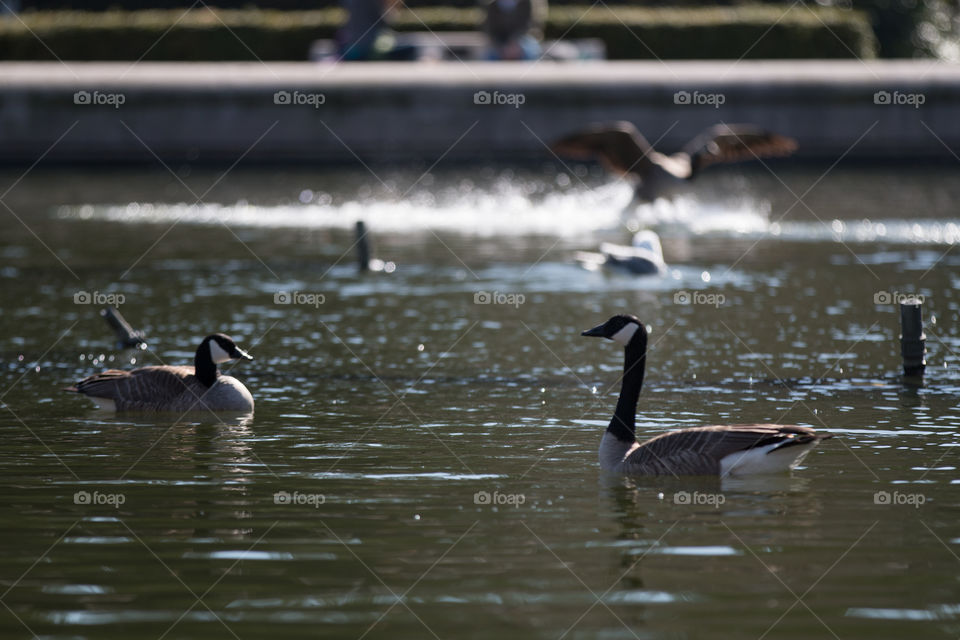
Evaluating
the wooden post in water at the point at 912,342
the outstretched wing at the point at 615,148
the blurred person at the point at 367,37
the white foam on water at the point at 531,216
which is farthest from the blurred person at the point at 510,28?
the wooden post in water at the point at 912,342

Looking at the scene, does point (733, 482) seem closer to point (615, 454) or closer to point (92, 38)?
point (615, 454)

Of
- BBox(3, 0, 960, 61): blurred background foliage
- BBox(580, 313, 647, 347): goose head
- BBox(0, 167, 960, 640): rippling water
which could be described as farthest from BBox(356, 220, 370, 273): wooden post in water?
BBox(3, 0, 960, 61): blurred background foliage

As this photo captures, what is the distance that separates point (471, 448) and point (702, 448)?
75.3 inches

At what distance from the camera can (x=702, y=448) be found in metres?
10.5

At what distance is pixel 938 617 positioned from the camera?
7.89 metres

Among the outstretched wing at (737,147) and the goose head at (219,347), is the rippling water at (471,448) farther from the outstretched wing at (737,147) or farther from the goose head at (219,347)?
the outstretched wing at (737,147)

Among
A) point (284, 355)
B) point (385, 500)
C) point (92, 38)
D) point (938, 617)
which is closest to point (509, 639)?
point (938, 617)

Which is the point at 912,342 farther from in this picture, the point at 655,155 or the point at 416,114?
the point at 416,114

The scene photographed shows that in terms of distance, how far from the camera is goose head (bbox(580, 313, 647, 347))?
11.3 metres

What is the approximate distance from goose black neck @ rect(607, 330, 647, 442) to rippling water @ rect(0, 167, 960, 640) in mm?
360

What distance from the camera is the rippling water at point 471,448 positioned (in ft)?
27.0

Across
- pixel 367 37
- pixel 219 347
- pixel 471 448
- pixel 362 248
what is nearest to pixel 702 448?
pixel 471 448

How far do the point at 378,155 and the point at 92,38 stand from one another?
1222cm

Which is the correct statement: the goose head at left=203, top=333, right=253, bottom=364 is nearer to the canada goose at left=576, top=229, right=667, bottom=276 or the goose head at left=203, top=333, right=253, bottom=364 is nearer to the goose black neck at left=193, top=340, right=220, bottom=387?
the goose black neck at left=193, top=340, right=220, bottom=387
